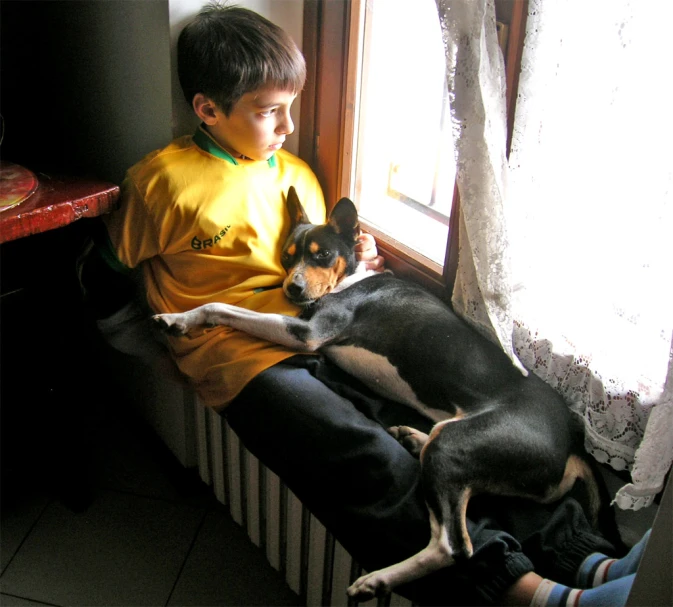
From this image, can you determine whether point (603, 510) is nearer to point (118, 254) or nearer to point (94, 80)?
point (118, 254)

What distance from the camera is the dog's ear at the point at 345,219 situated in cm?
130

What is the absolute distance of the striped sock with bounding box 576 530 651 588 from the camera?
896 millimetres

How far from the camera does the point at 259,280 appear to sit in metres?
1.31

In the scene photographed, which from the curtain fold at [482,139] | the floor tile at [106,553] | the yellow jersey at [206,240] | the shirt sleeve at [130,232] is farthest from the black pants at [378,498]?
the floor tile at [106,553]

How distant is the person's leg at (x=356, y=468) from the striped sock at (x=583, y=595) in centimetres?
4

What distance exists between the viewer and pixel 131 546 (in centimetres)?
162

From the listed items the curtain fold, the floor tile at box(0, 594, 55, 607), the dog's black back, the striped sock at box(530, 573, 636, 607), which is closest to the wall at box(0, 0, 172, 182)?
the dog's black back

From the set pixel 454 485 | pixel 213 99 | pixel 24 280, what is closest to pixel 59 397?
pixel 24 280

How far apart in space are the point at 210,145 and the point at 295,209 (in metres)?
0.22

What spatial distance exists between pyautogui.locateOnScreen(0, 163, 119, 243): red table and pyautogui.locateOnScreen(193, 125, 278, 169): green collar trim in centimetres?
20

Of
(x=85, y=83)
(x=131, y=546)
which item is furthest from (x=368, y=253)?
(x=131, y=546)

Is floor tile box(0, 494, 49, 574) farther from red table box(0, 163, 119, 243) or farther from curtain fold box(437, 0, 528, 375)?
curtain fold box(437, 0, 528, 375)

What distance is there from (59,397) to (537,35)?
1317mm

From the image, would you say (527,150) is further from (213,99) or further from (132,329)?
(132,329)
